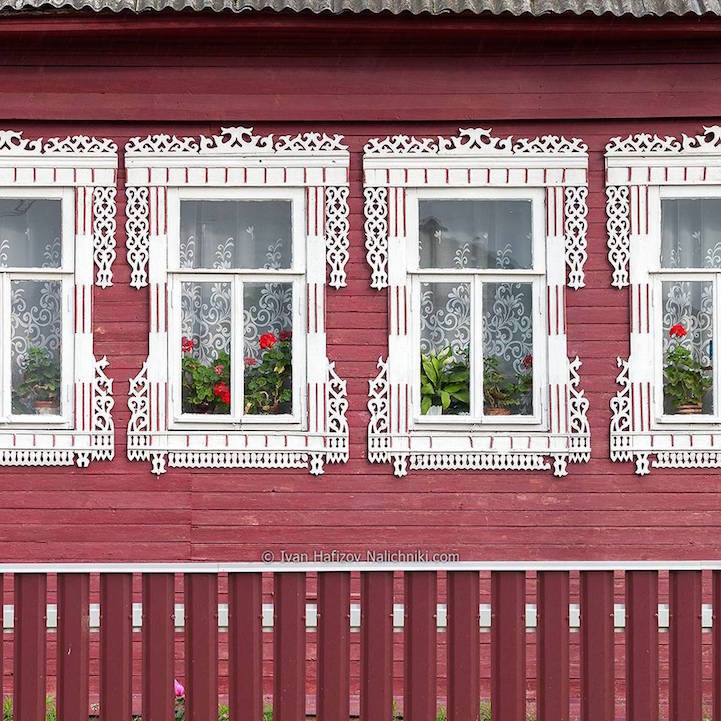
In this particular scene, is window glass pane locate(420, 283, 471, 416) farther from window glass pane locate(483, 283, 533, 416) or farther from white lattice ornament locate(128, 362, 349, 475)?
white lattice ornament locate(128, 362, 349, 475)

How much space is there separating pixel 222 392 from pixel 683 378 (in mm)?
3153

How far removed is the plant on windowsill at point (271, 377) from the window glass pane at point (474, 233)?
1.13 m

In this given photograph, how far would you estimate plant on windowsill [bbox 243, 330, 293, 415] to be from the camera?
24.5 ft

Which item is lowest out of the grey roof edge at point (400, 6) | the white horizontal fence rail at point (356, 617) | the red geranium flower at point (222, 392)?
the white horizontal fence rail at point (356, 617)

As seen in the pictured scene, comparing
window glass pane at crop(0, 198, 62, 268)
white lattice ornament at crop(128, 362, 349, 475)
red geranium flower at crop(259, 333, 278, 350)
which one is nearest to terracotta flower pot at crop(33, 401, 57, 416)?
white lattice ornament at crop(128, 362, 349, 475)

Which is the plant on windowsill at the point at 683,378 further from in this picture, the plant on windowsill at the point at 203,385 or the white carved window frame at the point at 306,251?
the plant on windowsill at the point at 203,385

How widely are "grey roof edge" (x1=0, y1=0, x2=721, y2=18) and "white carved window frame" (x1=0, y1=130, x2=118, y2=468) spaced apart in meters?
0.90

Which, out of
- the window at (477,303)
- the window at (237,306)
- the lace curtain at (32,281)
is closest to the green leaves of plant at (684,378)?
the window at (477,303)

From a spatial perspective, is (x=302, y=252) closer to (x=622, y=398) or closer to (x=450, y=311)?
(x=450, y=311)

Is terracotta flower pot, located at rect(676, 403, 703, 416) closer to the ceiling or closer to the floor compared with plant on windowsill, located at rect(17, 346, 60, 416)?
closer to the floor

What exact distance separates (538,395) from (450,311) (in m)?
0.83

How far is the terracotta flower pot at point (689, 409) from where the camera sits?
7406mm

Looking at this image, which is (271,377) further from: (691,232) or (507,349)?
(691,232)

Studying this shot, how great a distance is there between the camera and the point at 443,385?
7.47 meters
